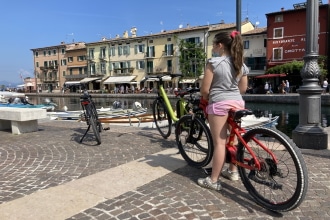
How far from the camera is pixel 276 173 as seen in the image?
2.90m

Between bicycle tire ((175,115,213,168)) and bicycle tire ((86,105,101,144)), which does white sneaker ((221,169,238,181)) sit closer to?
bicycle tire ((175,115,213,168))

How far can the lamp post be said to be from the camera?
520 centimetres

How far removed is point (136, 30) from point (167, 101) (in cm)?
5927

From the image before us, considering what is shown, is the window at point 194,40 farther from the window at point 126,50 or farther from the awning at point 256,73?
the window at point 126,50

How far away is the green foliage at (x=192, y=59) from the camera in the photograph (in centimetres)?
4456

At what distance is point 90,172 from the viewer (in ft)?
13.6

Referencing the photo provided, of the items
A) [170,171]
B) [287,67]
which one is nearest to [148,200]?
[170,171]

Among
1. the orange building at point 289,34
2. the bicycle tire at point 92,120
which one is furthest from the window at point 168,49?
the bicycle tire at point 92,120

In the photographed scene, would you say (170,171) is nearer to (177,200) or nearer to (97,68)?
(177,200)

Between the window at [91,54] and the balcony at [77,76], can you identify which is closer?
the window at [91,54]

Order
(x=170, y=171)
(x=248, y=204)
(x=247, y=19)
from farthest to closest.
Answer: (x=247, y=19), (x=170, y=171), (x=248, y=204)

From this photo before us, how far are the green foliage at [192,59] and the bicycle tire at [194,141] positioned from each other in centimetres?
3989

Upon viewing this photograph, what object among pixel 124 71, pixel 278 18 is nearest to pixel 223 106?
pixel 278 18

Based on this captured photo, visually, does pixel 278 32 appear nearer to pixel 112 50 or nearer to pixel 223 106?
pixel 112 50
